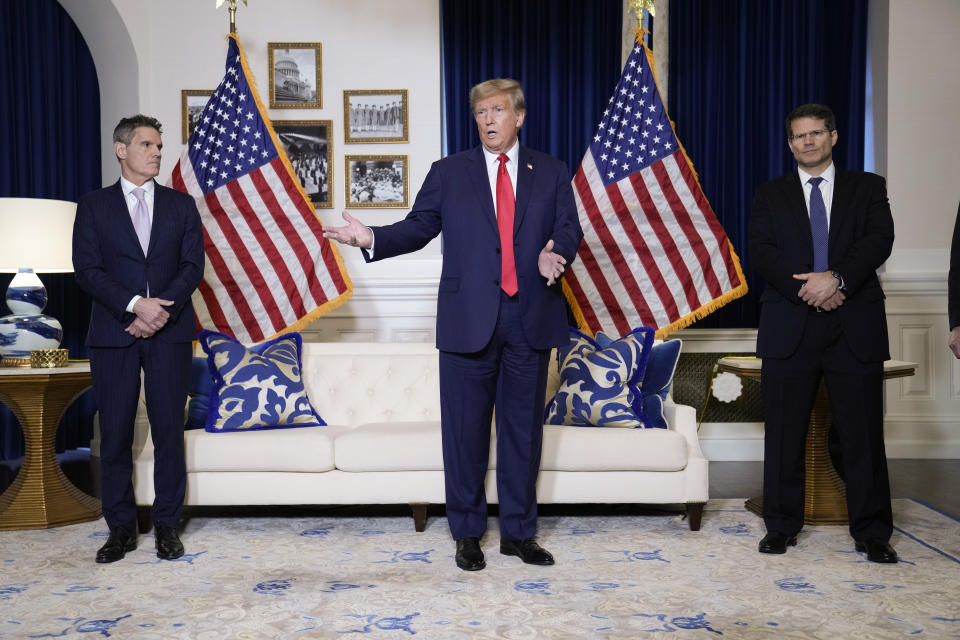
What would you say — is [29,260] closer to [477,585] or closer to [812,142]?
[477,585]

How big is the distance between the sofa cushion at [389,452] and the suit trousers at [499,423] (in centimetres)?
38

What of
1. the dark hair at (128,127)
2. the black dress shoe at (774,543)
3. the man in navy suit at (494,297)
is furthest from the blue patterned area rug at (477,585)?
the dark hair at (128,127)

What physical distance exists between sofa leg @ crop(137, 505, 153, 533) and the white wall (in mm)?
1867

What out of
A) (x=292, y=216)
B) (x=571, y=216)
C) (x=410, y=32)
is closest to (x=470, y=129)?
(x=410, y=32)

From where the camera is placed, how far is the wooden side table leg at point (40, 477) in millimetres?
3365

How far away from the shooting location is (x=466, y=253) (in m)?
2.77

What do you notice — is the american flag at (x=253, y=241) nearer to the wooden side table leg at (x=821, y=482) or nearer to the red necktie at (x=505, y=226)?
the red necktie at (x=505, y=226)

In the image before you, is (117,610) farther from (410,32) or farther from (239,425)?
(410,32)

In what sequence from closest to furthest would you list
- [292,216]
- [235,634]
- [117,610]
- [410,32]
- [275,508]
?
[235,634] < [117,610] < [275,508] < [292,216] < [410,32]

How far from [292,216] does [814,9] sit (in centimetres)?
345

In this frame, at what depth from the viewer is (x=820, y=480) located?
11.3ft

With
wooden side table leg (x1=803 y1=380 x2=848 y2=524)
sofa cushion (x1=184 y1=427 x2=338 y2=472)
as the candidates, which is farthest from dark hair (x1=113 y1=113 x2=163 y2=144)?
wooden side table leg (x1=803 y1=380 x2=848 y2=524)

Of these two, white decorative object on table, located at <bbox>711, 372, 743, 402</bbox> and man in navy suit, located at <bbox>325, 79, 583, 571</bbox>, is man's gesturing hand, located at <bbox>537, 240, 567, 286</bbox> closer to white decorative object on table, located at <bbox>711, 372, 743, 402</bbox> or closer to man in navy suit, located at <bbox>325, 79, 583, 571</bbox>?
man in navy suit, located at <bbox>325, 79, 583, 571</bbox>

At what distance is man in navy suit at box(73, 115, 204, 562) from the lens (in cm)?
287
